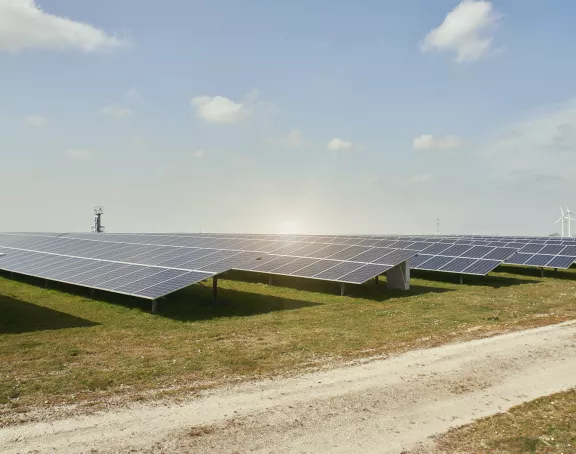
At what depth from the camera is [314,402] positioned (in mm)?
12195

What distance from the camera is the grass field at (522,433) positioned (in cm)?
983

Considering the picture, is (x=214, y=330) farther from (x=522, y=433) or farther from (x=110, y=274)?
(x=522, y=433)

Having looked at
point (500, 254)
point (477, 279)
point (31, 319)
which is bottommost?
point (31, 319)

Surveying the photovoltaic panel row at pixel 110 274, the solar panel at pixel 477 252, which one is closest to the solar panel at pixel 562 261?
the solar panel at pixel 477 252

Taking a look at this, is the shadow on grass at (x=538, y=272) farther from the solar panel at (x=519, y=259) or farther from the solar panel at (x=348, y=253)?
the solar panel at (x=348, y=253)

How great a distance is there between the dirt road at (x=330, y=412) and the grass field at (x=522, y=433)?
411mm

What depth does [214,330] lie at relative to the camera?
824 inches

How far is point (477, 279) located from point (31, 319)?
34196mm

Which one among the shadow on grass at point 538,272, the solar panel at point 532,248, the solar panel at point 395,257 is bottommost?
the shadow on grass at point 538,272

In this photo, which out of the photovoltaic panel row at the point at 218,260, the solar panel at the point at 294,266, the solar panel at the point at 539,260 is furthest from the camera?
the solar panel at the point at 539,260

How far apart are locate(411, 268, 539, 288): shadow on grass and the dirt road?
2270 cm

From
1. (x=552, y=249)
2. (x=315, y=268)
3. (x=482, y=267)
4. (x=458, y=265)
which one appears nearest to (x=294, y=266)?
(x=315, y=268)

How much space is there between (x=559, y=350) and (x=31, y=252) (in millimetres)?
41725

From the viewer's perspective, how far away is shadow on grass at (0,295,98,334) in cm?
2100
